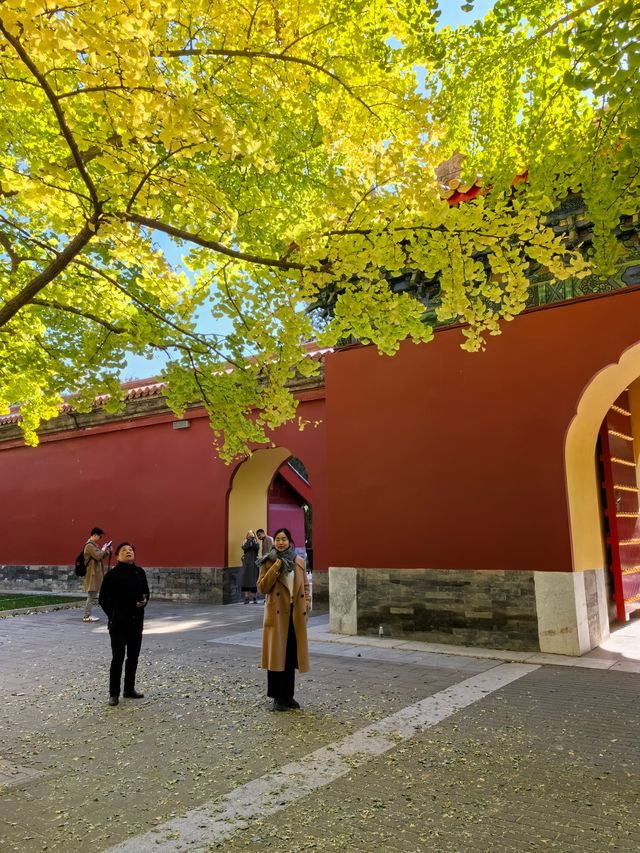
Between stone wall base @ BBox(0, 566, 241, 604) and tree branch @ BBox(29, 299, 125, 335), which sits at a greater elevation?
tree branch @ BBox(29, 299, 125, 335)

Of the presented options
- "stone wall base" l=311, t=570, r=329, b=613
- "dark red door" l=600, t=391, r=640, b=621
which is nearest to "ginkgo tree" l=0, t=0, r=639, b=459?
"dark red door" l=600, t=391, r=640, b=621

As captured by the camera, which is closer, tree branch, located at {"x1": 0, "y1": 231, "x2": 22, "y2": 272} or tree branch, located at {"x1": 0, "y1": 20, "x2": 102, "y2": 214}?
tree branch, located at {"x1": 0, "y1": 20, "x2": 102, "y2": 214}

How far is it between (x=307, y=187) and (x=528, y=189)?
2.22m

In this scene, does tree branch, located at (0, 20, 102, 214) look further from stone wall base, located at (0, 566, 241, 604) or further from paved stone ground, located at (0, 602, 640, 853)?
stone wall base, located at (0, 566, 241, 604)

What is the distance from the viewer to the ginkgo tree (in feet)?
11.1

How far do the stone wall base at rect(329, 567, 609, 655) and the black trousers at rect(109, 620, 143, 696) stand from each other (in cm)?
367

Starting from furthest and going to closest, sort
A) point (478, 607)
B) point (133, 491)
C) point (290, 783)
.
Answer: point (133, 491), point (478, 607), point (290, 783)

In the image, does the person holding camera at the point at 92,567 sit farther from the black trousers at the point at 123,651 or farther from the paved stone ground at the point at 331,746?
the black trousers at the point at 123,651

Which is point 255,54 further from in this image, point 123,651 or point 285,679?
point 123,651

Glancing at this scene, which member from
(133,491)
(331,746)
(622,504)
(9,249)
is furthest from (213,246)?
(133,491)

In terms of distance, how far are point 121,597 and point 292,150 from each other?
4.78 metres

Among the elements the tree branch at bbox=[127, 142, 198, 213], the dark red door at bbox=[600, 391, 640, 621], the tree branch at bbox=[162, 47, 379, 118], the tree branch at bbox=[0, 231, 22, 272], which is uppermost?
the tree branch at bbox=[162, 47, 379, 118]

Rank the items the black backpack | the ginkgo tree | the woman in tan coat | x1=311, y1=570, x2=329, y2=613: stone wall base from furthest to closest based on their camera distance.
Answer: x1=311, y1=570, x2=329, y2=613: stone wall base
the black backpack
the woman in tan coat
the ginkgo tree

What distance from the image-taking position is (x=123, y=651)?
561 centimetres
